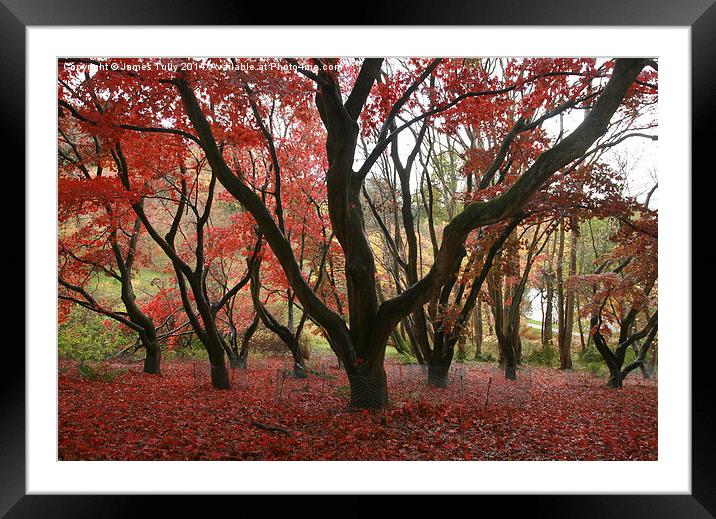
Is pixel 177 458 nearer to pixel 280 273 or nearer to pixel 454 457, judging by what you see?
pixel 454 457

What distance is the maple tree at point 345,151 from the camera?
4206mm

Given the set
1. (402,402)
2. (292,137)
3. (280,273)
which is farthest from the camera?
(280,273)

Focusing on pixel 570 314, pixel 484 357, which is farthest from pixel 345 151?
pixel 484 357

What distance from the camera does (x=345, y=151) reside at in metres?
4.24

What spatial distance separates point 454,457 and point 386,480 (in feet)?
4.47

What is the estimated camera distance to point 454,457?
414cm

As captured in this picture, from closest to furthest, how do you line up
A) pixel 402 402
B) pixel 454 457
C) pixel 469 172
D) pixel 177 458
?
1. pixel 177 458
2. pixel 454 457
3. pixel 402 402
4. pixel 469 172

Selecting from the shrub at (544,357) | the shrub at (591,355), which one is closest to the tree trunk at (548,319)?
the shrub at (544,357)

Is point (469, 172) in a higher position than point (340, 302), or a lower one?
higher

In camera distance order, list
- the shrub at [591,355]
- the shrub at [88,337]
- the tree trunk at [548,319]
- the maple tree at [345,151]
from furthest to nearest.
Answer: the tree trunk at [548,319] < the shrub at [591,355] < the shrub at [88,337] < the maple tree at [345,151]
